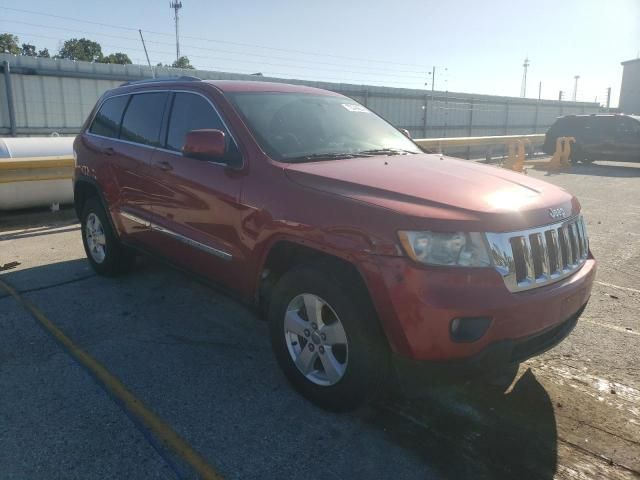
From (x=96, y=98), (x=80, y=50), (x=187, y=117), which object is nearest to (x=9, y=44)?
(x=80, y=50)

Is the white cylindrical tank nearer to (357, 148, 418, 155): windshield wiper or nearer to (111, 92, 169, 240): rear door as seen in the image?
(111, 92, 169, 240): rear door

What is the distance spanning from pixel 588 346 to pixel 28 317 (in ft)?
14.6

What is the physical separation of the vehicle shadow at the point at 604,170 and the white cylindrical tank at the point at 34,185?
12.5 m

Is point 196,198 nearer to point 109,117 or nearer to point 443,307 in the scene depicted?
point 443,307

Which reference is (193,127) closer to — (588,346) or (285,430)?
(285,430)

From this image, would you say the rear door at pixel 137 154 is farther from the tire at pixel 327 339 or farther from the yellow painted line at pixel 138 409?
the tire at pixel 327 339

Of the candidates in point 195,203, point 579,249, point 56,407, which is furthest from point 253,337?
point 579,249

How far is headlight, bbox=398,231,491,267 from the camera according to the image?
2.57 m

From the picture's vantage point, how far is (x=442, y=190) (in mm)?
2896

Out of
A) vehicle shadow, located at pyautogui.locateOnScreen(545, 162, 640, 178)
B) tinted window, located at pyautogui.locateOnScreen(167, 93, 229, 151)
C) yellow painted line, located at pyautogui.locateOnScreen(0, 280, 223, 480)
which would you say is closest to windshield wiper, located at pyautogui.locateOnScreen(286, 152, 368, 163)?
tinted window, located at pyautogui.locateOnScreen(167, 93, 229, 151)

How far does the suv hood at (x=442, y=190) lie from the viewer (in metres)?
2.66

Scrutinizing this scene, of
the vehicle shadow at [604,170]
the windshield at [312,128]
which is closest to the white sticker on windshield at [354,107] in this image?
the windshield at [312,128]

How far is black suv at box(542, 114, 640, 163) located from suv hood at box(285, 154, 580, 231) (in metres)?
15.7

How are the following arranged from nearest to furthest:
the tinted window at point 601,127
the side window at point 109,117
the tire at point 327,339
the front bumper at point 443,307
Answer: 1. the front bumper at point 443,307
2. the tire at point 327,339
3. the side window at point 109,117
4. the tinted window at point 601,127
